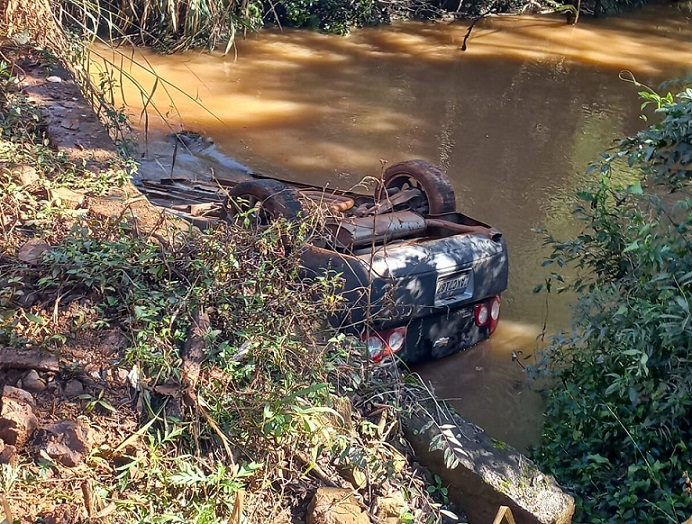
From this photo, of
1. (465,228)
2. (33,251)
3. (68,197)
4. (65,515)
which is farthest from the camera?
(465,228)

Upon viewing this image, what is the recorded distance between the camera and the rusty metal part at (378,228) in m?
4.98

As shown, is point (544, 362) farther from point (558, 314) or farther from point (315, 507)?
point (315, 507)

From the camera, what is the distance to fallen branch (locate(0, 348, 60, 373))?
3.03 m

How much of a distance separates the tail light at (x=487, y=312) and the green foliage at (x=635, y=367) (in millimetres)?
602

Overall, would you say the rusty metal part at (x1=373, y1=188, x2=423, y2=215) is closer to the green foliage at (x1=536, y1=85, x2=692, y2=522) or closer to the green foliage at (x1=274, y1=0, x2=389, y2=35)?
the green foliage at (x1=536, y1=85, x2=692, y2=522)

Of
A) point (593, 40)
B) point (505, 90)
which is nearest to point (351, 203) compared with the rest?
point (505, 90)

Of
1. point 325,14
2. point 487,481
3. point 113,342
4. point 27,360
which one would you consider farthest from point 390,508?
point 325,14

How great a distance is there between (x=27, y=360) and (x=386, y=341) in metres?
2.24

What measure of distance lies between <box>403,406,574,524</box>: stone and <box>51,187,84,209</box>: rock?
2234mm

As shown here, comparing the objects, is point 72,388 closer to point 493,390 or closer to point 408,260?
point 408,260

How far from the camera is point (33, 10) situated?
6336mm

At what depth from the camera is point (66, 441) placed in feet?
9.21

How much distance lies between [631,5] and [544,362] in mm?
17880

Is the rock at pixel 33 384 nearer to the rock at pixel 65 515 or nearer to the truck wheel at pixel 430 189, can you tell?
the rock at pixel 65 515
